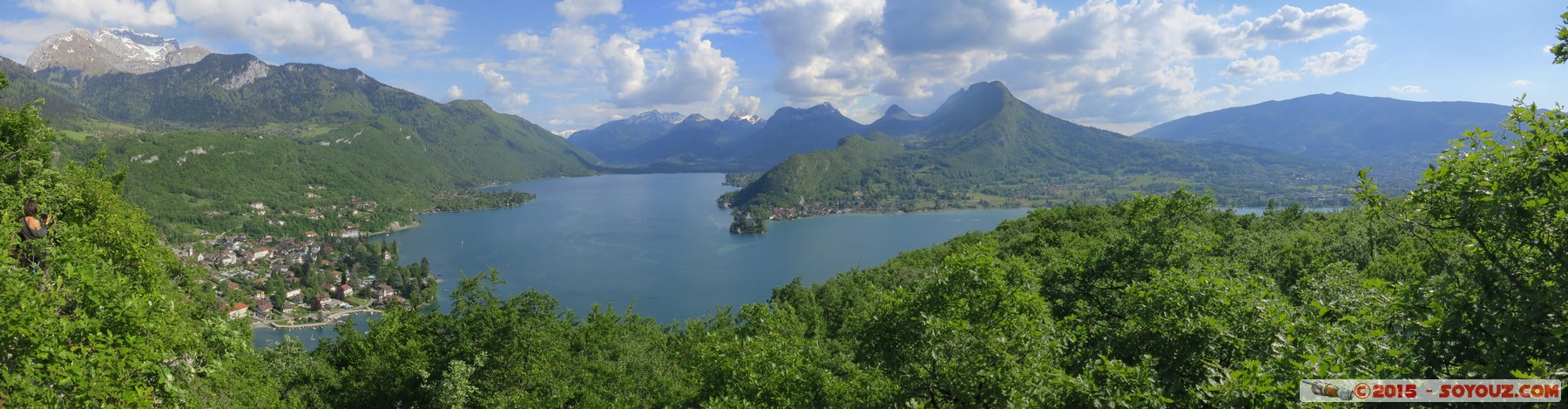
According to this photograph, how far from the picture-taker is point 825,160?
186375 mm

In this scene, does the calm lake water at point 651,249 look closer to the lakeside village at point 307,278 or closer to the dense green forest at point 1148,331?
the lakeside village at point 307,278

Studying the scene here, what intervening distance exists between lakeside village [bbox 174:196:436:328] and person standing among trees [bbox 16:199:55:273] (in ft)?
164

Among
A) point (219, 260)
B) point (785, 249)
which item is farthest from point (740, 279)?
point (219, 260)

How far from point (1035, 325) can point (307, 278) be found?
85409 millimetres

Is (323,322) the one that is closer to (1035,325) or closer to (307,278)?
(307,278)

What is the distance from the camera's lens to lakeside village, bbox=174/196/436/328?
5878cm

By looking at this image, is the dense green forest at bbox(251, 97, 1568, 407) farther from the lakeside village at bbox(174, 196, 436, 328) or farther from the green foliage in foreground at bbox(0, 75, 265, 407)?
the lakeside village at bbox(174, 196, 436, 328)

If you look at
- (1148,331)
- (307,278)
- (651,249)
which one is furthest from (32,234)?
(307,278)

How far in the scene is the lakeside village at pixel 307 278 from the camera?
5878cm

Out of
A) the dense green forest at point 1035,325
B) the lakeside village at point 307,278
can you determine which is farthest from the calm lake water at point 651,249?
the dense green forest at point 1035,325

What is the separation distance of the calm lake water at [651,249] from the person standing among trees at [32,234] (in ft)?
87.4

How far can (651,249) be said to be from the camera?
83.3m

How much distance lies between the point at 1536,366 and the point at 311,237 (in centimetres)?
12443

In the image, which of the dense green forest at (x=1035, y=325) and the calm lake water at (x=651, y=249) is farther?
the calm lake water at (x=651, y=249)
